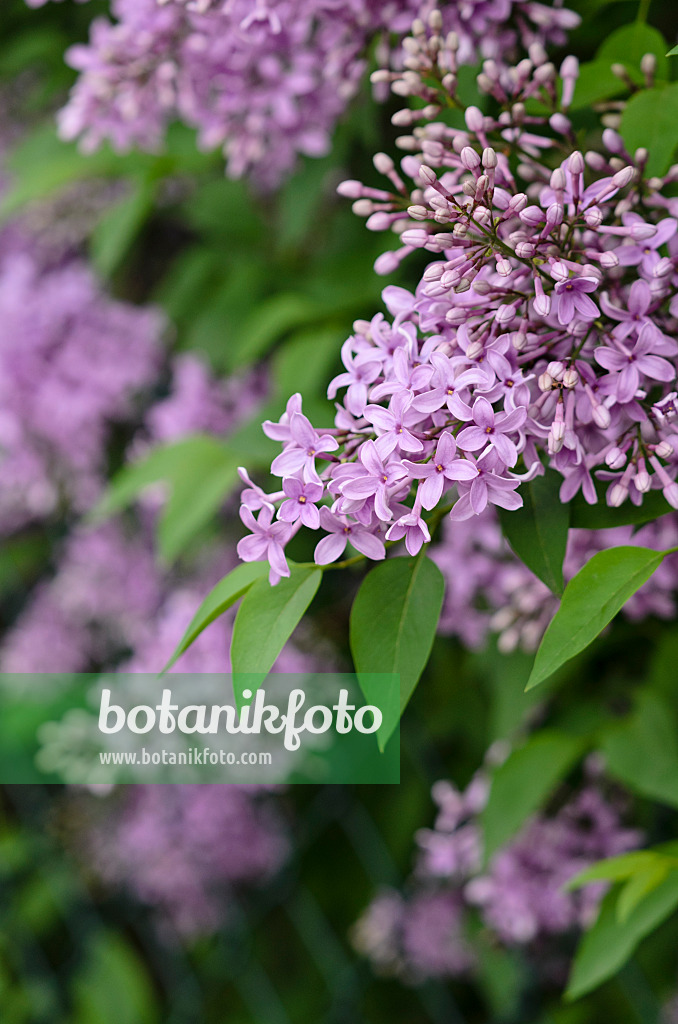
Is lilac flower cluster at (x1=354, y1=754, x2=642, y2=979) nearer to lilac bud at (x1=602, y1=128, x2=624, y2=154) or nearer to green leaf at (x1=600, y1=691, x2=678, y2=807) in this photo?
green leaf at (x1=600, y1=691, x2=678, y2=807)

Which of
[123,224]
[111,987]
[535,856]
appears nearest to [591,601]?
[535,856]

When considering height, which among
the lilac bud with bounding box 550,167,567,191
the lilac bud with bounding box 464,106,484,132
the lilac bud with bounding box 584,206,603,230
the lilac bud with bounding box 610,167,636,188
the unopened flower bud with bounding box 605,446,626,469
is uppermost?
the lilac bud with bounding box 464,106,484,132

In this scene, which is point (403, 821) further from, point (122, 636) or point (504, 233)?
point (504, 233)

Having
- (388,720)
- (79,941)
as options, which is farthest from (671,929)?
(79,941)

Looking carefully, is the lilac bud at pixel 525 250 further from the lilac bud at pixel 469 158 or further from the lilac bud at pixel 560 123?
the lilac bud at pixel 560 123

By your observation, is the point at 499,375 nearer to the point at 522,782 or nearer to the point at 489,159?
the point at 489,159

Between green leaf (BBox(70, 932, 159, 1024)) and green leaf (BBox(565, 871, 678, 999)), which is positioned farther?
green leaf (BBox(70, 932, 159, 1024))

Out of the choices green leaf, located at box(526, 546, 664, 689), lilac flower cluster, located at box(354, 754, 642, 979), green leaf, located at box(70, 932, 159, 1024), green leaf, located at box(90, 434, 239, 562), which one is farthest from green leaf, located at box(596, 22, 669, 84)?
green leaf, located at box(70, 932, 159, 1024)
